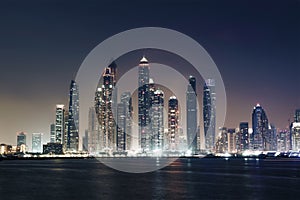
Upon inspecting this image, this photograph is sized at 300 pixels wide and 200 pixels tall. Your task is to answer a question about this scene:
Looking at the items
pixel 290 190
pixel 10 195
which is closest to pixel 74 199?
pixel 10 195

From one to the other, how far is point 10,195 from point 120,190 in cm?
1173

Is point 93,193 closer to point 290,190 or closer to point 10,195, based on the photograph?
point 10,195

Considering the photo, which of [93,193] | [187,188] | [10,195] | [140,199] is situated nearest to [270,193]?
[187,188]

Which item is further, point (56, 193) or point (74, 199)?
point (56, 193)

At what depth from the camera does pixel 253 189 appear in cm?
5369

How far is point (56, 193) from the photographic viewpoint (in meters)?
48.7

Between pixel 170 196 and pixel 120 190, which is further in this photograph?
pixel 120 190

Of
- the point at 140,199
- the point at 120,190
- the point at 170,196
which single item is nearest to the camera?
the point at 140,199

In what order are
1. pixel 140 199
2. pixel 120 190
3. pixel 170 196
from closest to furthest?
pixel 140 199 → pixel 170 196 → pixel 120 190

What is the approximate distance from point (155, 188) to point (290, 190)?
15144mm

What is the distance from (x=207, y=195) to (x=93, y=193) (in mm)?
11655

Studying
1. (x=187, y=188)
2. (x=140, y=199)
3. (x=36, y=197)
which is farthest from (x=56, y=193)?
(x=187, y=188)

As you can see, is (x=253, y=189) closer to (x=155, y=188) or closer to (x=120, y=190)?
(x=155, y=188)

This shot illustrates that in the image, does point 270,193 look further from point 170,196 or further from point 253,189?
point 170,196
